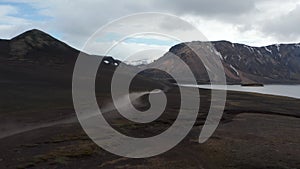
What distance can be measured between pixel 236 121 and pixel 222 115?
5.08m

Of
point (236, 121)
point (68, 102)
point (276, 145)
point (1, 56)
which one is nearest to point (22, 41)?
point (1, 56)

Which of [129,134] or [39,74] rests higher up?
[129,134]

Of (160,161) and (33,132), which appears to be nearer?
(160,161)

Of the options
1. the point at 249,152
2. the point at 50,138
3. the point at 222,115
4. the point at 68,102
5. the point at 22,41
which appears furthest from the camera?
the point at 22,41

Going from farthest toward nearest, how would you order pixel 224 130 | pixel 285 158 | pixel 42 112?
pixel 42 112 < pixel 224 130 < pixel 285 158

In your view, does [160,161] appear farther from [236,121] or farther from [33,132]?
[236,121]

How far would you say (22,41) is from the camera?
15462 cm

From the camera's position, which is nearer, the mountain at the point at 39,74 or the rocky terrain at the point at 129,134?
the rocky terrain at the point at 129,134

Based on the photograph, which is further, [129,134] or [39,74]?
[39,74]

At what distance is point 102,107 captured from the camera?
49594 mm

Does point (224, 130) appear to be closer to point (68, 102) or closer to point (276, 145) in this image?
point (276, 145)

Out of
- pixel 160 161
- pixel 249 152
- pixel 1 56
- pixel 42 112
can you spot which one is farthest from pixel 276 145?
pixel 1 56

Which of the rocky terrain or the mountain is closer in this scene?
the rocky terrain

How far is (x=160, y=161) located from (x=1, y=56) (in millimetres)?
112386
